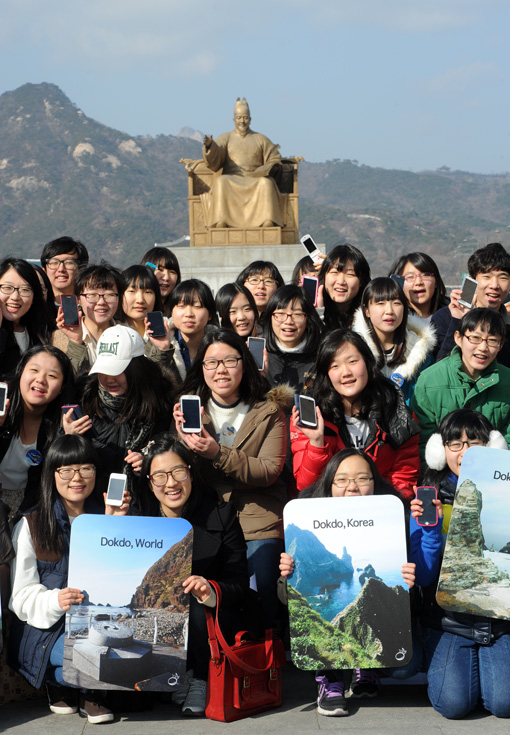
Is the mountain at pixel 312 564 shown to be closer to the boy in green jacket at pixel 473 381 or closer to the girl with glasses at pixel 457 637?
the girl with glasses at pixel 457 637

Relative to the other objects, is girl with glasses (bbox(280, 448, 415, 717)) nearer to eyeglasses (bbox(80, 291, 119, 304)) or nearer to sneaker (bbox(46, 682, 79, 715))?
sneaker (bbox(46, 682, 79, 715))

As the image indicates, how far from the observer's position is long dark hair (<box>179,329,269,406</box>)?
4105 mm

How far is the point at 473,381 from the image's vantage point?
169 inches

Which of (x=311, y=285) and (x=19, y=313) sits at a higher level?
(x=311, y=285)

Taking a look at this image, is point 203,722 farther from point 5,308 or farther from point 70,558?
point 5,308

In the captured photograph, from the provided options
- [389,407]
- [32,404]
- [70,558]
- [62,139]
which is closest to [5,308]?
[32,404]

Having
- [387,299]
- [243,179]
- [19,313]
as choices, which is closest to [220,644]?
[387,299]

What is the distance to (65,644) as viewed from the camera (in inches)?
132

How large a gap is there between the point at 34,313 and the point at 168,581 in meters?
1.97

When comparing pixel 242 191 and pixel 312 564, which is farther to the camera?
pixel 242 191

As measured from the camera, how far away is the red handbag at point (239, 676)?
344cm

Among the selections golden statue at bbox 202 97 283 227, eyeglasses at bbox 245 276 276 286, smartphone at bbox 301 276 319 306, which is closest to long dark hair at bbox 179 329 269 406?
smartphone at bbox 301 276 319 306

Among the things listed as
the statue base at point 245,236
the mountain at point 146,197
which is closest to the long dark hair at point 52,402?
the statue base at point 245,236

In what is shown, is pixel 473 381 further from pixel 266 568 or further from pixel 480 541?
pixel 266 568
